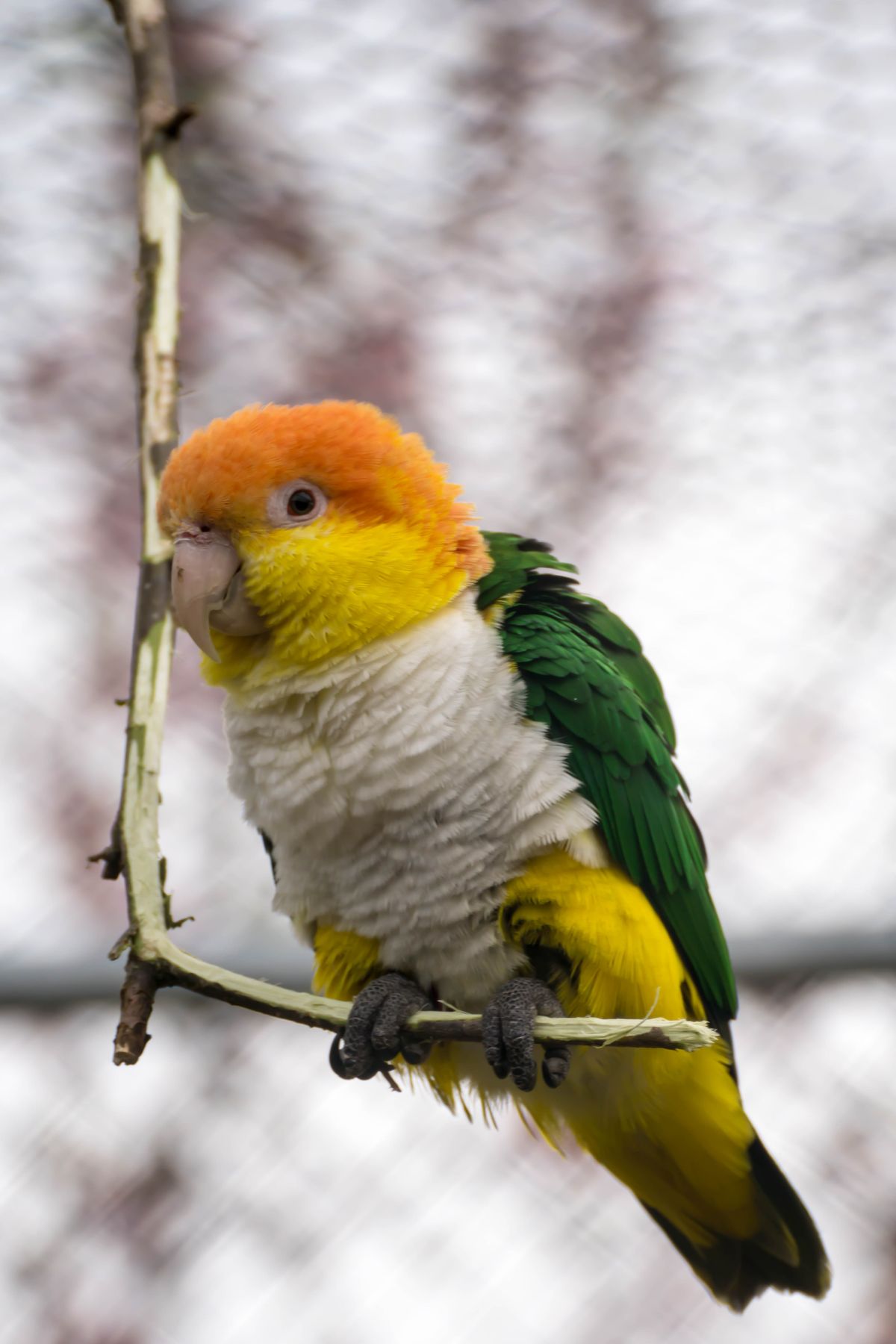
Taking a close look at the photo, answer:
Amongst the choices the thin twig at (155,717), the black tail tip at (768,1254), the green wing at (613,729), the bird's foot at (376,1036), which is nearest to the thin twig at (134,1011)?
the thin twig at (155,717)

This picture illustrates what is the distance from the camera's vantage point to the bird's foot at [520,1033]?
1212 mm

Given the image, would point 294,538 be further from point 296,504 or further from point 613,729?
point 613,729

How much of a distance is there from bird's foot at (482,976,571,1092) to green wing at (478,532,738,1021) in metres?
0.19

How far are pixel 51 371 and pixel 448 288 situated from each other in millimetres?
1001

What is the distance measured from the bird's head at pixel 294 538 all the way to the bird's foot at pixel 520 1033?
421 millimetres

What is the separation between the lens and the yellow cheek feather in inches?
52.3

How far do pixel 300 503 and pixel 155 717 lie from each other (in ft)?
1.17

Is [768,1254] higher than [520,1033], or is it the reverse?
[520,1033]

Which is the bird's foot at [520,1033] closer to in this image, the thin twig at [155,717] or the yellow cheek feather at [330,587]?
the thin twig at [155,717]

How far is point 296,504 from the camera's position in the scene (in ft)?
4.50

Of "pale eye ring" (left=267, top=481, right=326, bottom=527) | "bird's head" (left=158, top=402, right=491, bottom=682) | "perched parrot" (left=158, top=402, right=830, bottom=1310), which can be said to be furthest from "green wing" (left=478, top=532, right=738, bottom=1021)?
"pale eye ring" (left=267, top=481, right=326, bottom=527)

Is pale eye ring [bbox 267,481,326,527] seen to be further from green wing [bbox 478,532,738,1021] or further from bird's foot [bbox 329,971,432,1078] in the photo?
bird's foot [bbox 329,971,432,1078]

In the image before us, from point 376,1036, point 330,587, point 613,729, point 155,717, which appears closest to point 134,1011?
point 155,717

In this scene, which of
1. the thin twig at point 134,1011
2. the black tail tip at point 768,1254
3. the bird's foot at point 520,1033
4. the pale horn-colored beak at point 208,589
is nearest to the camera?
the thin twig at point 134,1011
